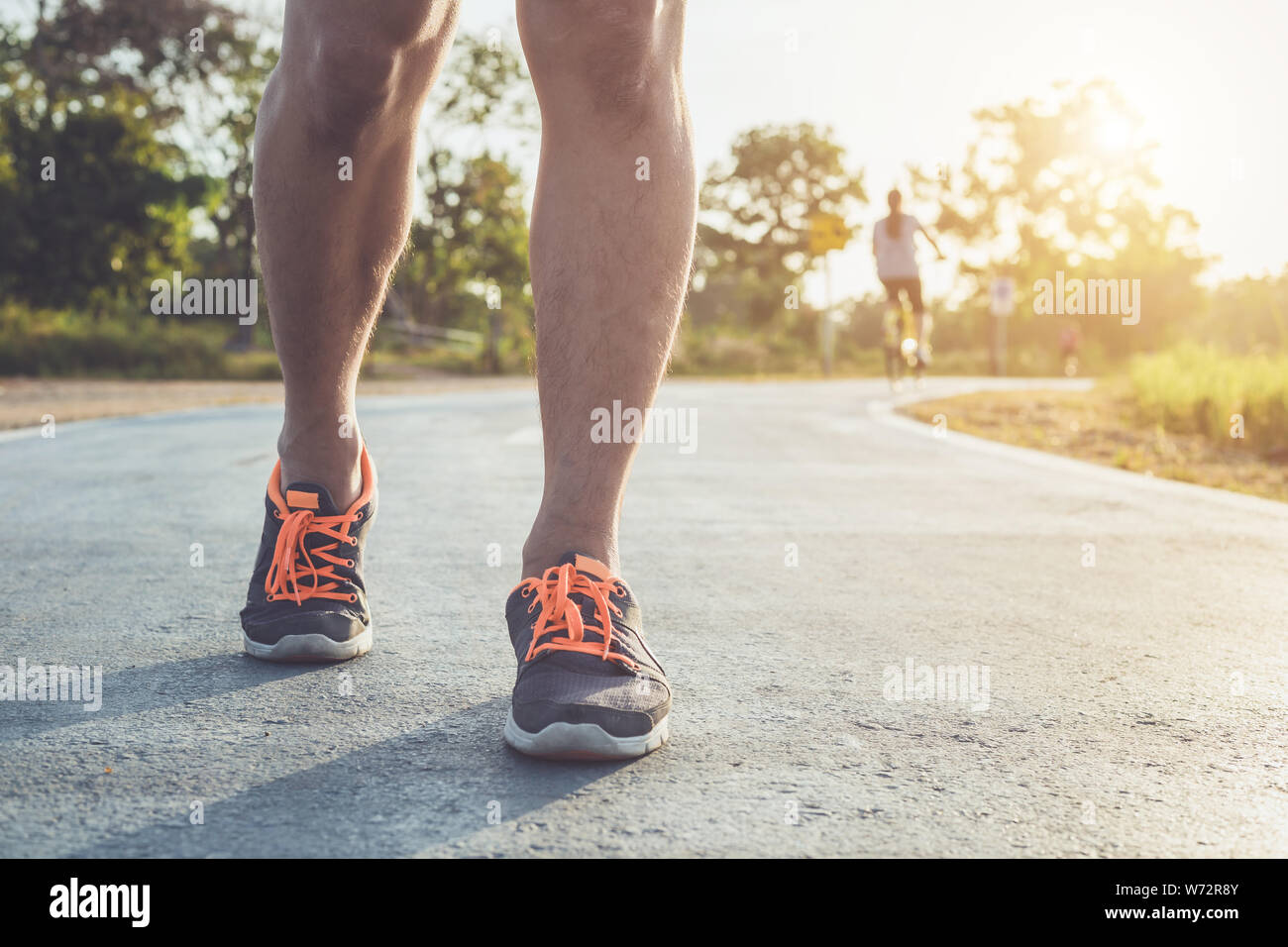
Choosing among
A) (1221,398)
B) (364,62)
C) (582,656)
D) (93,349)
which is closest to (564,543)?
(582,656)

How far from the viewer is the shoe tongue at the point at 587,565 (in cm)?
165

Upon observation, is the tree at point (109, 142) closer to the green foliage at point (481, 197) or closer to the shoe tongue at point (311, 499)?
the green foliage at point (481, 197)

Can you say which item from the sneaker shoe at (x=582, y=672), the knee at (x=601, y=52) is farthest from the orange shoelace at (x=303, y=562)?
the knee at (x=601, y=52)

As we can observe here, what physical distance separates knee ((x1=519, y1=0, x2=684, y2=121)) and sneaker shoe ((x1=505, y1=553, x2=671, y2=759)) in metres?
0.64

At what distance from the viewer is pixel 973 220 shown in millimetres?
50969

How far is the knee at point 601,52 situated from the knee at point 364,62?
24 cm

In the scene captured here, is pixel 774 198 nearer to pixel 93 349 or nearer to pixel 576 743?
pixel 93 349

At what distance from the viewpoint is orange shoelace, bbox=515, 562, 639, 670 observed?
159 cm

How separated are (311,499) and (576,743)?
794mm

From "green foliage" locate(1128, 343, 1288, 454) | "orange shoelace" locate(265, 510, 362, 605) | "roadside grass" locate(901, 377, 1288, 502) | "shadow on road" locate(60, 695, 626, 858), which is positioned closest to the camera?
"shadow on road" locate(60, 695, 626, 858)

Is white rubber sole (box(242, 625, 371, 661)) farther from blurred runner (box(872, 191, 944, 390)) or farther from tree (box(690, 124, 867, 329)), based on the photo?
tree (box(690, 124, 867, 329))

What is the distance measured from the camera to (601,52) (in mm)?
1690

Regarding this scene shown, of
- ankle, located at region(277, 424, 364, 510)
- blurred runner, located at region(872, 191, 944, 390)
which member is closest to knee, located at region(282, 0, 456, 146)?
ankle, located at region(277, 424, 364, 510)
